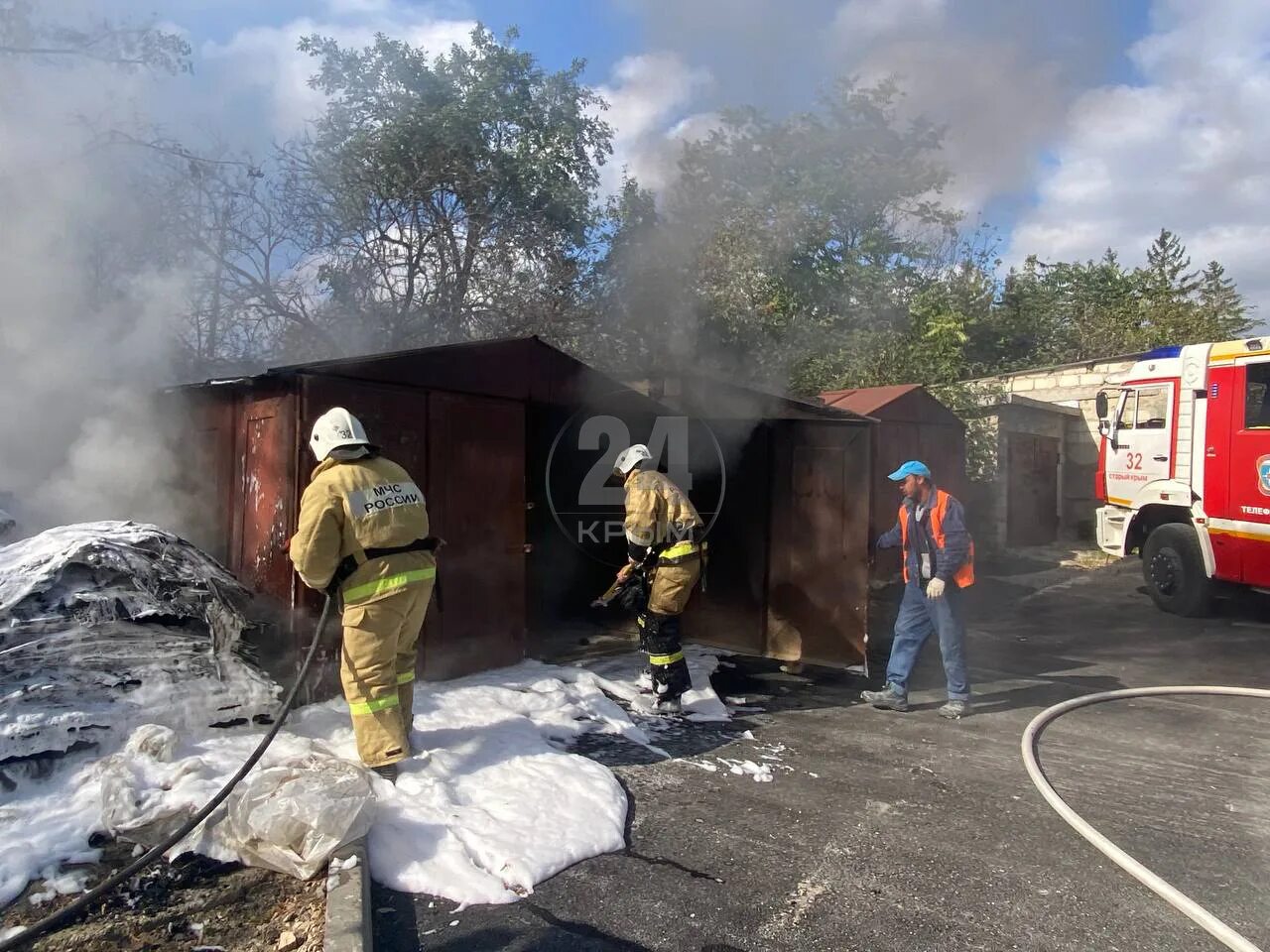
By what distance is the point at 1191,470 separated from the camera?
26.9 feet

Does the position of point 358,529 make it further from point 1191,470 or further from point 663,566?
point 1191,470

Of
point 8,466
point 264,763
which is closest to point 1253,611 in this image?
point 264,763

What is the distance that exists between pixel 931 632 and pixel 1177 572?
16.3 feet

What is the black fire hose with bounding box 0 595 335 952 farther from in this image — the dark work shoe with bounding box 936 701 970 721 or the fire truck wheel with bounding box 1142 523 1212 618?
the fire truck wheel with bounding box 1142 523 1212 618

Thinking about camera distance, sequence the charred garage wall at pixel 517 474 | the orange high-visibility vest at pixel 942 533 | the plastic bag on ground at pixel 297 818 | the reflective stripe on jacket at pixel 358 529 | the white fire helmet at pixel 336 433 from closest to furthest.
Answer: the plastic bag on ground at pixel 297 818 < the reflective stripe on jacket at pixel 358 529 < the white fire helmet at pixel 336 433 < the charred garage wall at pixel 517 474 < the orange high-visibility vest at pixel 942 533

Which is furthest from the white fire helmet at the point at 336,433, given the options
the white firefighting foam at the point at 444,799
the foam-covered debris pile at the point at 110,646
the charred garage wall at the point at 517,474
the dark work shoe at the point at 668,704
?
the dark work shoe at the point at 668,704

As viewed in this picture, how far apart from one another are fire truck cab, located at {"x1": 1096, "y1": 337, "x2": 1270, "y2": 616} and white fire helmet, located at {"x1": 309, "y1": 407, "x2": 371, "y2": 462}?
7.81m

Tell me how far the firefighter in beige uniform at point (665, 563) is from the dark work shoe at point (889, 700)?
1179 millimetres

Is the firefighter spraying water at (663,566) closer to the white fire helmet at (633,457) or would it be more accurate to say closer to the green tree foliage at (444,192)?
the white fire helmet at (633,457)

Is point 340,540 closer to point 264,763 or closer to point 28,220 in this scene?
point 264,763

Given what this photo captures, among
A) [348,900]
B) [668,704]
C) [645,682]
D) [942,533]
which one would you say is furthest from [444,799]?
[942,533]

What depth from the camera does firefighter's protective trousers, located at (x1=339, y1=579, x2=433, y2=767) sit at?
347 centimetres

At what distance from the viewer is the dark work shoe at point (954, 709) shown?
494cm

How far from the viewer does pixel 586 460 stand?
25.2 feet
